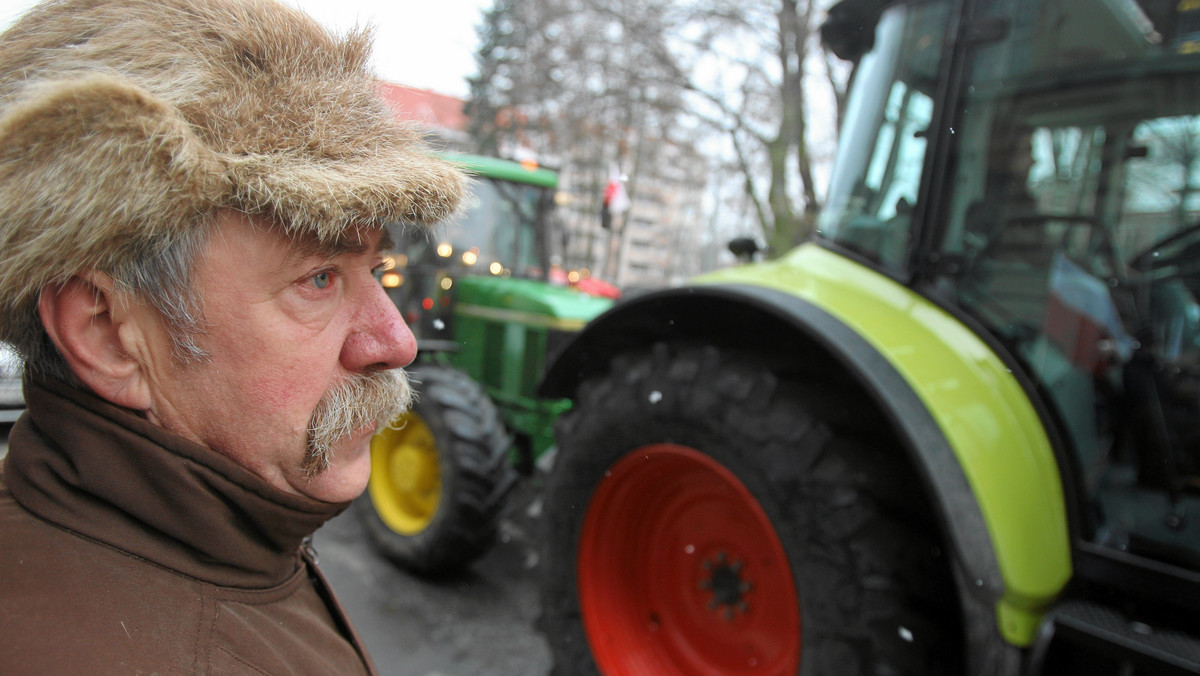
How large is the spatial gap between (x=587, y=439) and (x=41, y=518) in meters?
1.64

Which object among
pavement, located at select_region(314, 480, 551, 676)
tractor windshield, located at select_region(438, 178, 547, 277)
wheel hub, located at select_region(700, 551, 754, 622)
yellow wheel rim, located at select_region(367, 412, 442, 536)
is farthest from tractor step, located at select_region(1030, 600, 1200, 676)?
tractor windshield, located at select_region(438, 178, 547, 277)

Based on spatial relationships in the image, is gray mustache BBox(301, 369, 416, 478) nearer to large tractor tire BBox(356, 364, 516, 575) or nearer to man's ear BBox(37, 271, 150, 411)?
man's ear BBox(37, 271, 150, 411)

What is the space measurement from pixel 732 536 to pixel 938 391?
0.72 metres

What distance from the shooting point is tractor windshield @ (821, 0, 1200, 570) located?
184 centimetres

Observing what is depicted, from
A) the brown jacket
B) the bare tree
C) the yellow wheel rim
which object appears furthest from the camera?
the bare tree

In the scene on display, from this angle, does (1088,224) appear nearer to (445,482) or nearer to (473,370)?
(445,482)

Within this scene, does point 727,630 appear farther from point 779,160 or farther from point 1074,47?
point 779,160

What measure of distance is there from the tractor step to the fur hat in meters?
1.70

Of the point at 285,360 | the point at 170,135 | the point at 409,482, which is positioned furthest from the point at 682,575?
the point at 409,482

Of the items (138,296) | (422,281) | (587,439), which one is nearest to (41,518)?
(138,296)

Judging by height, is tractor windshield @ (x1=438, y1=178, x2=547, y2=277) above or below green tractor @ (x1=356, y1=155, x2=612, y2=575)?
above

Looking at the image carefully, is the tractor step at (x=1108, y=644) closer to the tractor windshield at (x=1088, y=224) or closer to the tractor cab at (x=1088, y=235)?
the tractor cab at (x=1088, y=235)

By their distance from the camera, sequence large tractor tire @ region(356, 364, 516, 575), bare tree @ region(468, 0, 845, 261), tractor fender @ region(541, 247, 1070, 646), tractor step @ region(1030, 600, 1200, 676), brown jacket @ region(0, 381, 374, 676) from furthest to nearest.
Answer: bare tree @ region(468, 0, 845, 261)
large tractor tire @ region(356, 364, 516, 575)
tractor fender @ region(541, 247, 1070, 646)
tractor step @ region(1030, 600, 1200, 676)
brown jacket @ region(0, 381, 374, 676)

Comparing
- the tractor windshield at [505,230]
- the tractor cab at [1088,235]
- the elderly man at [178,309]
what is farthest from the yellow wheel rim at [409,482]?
the elderly man at [178,309]
